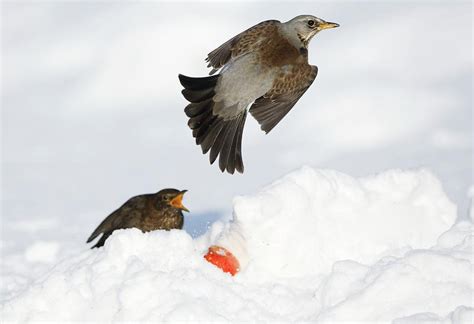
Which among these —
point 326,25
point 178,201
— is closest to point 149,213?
point 178,201

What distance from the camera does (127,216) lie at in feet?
31.5

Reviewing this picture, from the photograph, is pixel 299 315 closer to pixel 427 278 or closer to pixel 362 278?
pixel 362 278

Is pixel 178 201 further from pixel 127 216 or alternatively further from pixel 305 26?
pixel 305 26

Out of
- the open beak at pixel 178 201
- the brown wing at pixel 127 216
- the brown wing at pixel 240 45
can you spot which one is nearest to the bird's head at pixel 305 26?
the brown wing at pixel 240 45

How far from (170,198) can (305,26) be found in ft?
8.09

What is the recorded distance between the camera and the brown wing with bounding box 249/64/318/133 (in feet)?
30.6

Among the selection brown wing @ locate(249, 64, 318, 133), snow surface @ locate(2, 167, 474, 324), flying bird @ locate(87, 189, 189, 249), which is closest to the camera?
snow surface @ locate(2, 167, 474, 324)

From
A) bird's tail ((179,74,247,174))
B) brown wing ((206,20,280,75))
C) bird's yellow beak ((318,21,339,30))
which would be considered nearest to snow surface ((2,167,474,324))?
bird's tail ((179,74,247,174))

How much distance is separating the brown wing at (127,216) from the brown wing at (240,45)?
1669 millimetres

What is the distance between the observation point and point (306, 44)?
383 inches

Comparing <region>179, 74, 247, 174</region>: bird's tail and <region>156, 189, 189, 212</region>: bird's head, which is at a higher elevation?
Answer: <region>179, 74, 247, 174</region>: bird's tail

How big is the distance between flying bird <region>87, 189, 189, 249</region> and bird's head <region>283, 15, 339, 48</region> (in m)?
2.23

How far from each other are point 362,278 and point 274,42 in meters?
3.18

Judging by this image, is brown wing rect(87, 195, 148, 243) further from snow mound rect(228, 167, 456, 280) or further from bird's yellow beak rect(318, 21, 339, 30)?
bird's yellow beak rect(318, 21, 339, 30)
